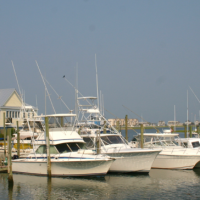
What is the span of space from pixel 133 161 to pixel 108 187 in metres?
4.06

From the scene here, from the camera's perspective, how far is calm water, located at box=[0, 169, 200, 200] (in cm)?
1730

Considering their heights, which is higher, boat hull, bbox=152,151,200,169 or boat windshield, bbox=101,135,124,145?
boat windshield, bbox=101,135,124,145

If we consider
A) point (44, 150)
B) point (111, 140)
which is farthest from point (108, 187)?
point (111, 140)

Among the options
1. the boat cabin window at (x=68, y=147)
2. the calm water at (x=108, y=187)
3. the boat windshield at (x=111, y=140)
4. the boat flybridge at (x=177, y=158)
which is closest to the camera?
the calm water at (x=108, y=187)

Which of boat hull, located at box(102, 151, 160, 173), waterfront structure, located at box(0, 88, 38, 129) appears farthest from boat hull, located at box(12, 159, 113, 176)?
waterfront structure, located at box(0, 88, 38, 129)

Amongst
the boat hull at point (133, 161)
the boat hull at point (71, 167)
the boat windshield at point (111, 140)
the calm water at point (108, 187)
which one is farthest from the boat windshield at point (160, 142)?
the boat hull at point (71, 167)

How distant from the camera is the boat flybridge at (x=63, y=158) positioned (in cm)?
2080

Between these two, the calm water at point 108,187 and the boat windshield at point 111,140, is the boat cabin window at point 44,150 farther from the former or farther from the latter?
the boat windshield at point 111,140

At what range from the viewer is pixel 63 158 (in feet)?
69.7

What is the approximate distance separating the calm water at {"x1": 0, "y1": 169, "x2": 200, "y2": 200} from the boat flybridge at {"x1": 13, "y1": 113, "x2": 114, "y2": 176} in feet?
1.72

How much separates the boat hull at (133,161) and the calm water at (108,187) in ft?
1.58

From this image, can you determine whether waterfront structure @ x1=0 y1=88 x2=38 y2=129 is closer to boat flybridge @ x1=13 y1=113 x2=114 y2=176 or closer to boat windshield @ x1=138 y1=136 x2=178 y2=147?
boat windshield @ x1=138 y1=136 x2=178 y2=147

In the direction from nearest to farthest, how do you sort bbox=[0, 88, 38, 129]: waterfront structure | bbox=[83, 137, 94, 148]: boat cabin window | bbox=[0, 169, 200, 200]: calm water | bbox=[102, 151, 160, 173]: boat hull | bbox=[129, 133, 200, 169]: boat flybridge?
bbox=[0, 169, 200, 200]: calm water < bbox=[102, 151, 160, 173]: boat hull < bbox=[129, 133, 200, 169]: boat flybridge < bbox=[83, 137, 94, 148]: boat cabin window < bbox=[0, 88, 38, 129]: waterfront structure

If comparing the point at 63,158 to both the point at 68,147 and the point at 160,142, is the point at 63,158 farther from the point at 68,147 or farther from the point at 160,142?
the point at 160,142
